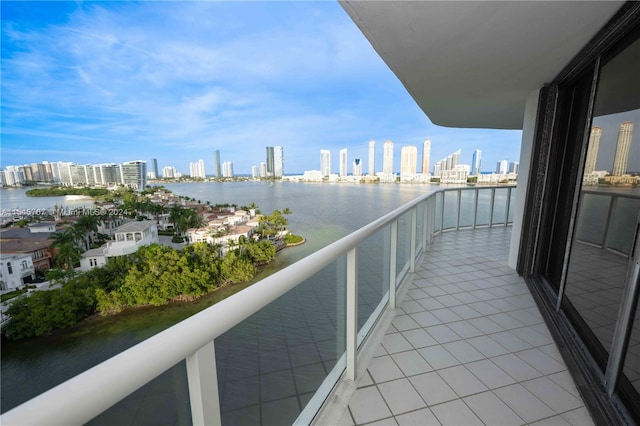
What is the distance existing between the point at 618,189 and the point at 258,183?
110991mm

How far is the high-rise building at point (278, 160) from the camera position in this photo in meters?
87.5

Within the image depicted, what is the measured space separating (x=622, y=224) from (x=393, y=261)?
2.08 m

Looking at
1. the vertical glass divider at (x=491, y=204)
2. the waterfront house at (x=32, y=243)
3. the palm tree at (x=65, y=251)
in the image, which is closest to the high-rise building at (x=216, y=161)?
the waterfront house at (x=32, y=243)

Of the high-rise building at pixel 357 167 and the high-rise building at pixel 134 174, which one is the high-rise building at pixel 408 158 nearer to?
the high-rise building at pixel 357 167

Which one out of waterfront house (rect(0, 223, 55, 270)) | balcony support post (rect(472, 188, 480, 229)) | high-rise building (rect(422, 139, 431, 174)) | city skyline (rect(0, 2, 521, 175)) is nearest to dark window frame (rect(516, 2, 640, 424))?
balcony support post (rect(472, 188, 480, 229))

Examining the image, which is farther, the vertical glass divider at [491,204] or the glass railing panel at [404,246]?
the vertical glass divider at [491,204]

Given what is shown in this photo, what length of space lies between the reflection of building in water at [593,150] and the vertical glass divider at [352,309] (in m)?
2.20

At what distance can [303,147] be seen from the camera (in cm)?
8250

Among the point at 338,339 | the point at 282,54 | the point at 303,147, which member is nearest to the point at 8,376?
the point at 338,339

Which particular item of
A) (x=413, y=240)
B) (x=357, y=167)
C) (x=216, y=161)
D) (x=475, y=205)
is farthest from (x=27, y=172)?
(x=216, y=161)

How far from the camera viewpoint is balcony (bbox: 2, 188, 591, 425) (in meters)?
0.52

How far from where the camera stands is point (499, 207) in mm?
6727

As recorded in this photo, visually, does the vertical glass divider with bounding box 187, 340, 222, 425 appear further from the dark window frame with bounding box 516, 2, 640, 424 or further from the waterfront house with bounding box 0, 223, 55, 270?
the waterfront house with bounding box 0, 223, 55, 270

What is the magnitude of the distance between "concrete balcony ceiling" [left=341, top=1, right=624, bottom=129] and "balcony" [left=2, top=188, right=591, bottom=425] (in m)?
1.48
